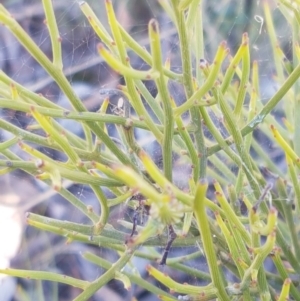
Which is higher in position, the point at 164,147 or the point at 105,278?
the point at 164,147

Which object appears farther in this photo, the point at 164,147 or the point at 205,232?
the point at 164,147

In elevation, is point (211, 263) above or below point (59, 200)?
above

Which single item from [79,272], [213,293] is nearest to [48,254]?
[79,272]

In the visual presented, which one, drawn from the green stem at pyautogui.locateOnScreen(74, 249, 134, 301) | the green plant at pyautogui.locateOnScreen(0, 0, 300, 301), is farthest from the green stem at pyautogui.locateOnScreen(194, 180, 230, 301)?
the green stem at pyautogui.locateOnScreen(74, 249, 134, 301)

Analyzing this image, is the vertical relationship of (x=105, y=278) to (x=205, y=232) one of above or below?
below

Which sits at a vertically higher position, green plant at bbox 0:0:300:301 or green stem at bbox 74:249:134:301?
green plant at bbox 0:0:300:301

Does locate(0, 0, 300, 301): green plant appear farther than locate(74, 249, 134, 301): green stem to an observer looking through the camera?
No

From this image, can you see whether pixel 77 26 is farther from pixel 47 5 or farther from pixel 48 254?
pixel 47 5

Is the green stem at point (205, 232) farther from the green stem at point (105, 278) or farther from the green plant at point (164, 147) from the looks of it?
the green stem at point (105, 278)

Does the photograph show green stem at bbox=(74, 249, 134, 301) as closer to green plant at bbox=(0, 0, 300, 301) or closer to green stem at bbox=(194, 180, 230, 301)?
green plant at bbox=(0, 0, 300, 301)

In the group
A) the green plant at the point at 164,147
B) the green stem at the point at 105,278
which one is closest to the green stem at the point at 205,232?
the green plant at the point at 164,147

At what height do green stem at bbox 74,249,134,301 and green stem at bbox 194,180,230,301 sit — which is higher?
green stem at bbox 194,180,230,301
